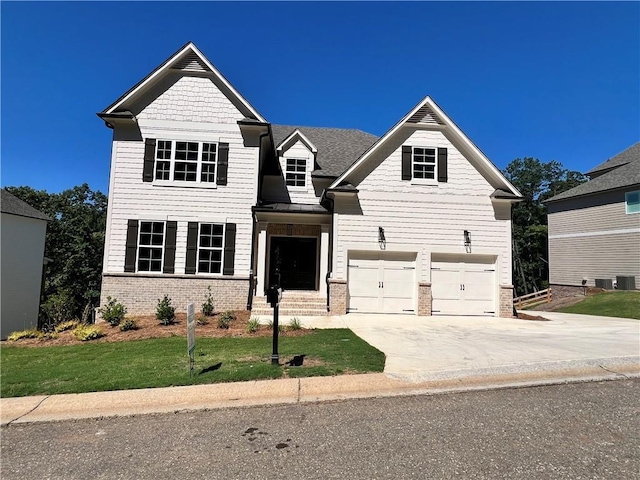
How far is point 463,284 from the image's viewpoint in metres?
14.8

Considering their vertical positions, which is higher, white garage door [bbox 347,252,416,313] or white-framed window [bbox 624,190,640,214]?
white-framed window [bbox 624,190,640,214]

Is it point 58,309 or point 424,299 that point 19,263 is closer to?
point 58,309

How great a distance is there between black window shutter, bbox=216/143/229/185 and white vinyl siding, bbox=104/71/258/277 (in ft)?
0.52

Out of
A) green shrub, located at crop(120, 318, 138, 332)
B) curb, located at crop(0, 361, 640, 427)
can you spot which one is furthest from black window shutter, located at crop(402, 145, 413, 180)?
green shrub, located at crop(120, 318, 138, 332)

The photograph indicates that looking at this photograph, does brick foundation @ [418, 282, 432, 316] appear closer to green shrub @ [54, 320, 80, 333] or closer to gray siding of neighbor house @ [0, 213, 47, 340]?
green shrub @ [54, 320, 80, 333]

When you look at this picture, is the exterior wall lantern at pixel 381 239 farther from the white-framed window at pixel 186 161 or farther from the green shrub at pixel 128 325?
the green shrub at pixel 128 325

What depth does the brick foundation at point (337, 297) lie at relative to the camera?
14.0 meters

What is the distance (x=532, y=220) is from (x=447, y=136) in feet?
172

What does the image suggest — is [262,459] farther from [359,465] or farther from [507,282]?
[507,282]

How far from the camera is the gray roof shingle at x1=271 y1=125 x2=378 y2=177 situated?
18297mm

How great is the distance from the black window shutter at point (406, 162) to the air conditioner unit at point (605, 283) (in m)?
19.5

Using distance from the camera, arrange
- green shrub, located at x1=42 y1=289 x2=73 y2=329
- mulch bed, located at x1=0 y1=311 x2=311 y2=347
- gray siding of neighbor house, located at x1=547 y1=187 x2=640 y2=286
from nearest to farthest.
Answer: mulch bed, located at x1=0 y1=311 x2=311 y2=347 → green shrub, located at x1=42 y1=289 x2=73 y2=329 → gray siding of neighbor house, located at x1=547 y1=187 x2=640 y2=286

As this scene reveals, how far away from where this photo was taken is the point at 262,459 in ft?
12.4

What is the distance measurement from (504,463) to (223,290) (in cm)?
1247
